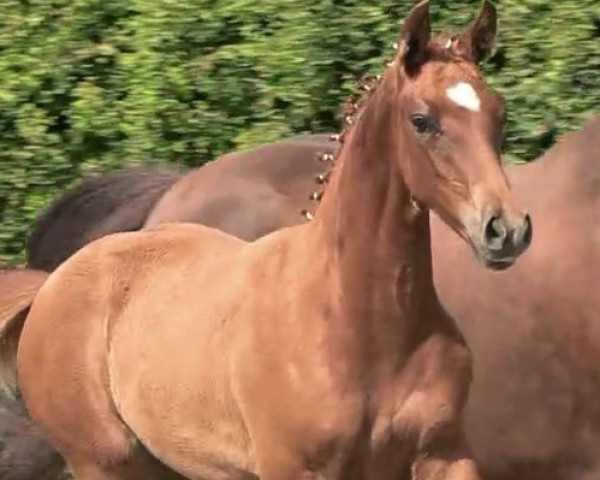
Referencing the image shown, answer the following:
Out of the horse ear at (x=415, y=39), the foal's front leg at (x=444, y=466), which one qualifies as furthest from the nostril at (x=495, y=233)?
the foal's front leg at (x=444, y=466)

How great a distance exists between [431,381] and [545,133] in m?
2.84

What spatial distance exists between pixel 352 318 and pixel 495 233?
541 millimetres

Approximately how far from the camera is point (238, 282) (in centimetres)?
404

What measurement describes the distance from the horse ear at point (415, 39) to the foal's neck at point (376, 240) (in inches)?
5.4

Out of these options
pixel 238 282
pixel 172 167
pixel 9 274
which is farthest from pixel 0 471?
pixel 238 282

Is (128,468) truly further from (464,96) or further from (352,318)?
(464,96)

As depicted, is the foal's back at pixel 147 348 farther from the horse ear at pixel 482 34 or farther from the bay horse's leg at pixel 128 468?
the horse ear at pixel 482 34

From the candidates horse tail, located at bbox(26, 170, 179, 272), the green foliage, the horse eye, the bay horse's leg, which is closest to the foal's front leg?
the horse eye

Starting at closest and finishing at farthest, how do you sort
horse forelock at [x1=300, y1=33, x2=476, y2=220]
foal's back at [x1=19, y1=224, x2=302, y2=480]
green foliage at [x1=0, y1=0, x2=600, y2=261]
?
horse forelock at [x1=300, y1=33, x2=476, y2=220] → foal's back at [x1=19, y1=224, x2=302, y2=480] → green foliage at [x1=0, y1=0, x2=600, y2=261]

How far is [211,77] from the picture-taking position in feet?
22.8

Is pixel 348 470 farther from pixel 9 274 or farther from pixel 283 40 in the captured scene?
pixel 283 40

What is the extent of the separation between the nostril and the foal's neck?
14.1 inches

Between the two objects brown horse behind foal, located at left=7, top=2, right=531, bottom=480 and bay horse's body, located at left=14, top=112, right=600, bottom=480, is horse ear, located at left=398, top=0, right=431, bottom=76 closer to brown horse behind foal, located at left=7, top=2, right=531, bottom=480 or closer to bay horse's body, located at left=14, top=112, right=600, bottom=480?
brown horse behind foal, located at left=7, top=2, right=531, bottom=480

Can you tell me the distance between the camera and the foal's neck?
12.0 ft
